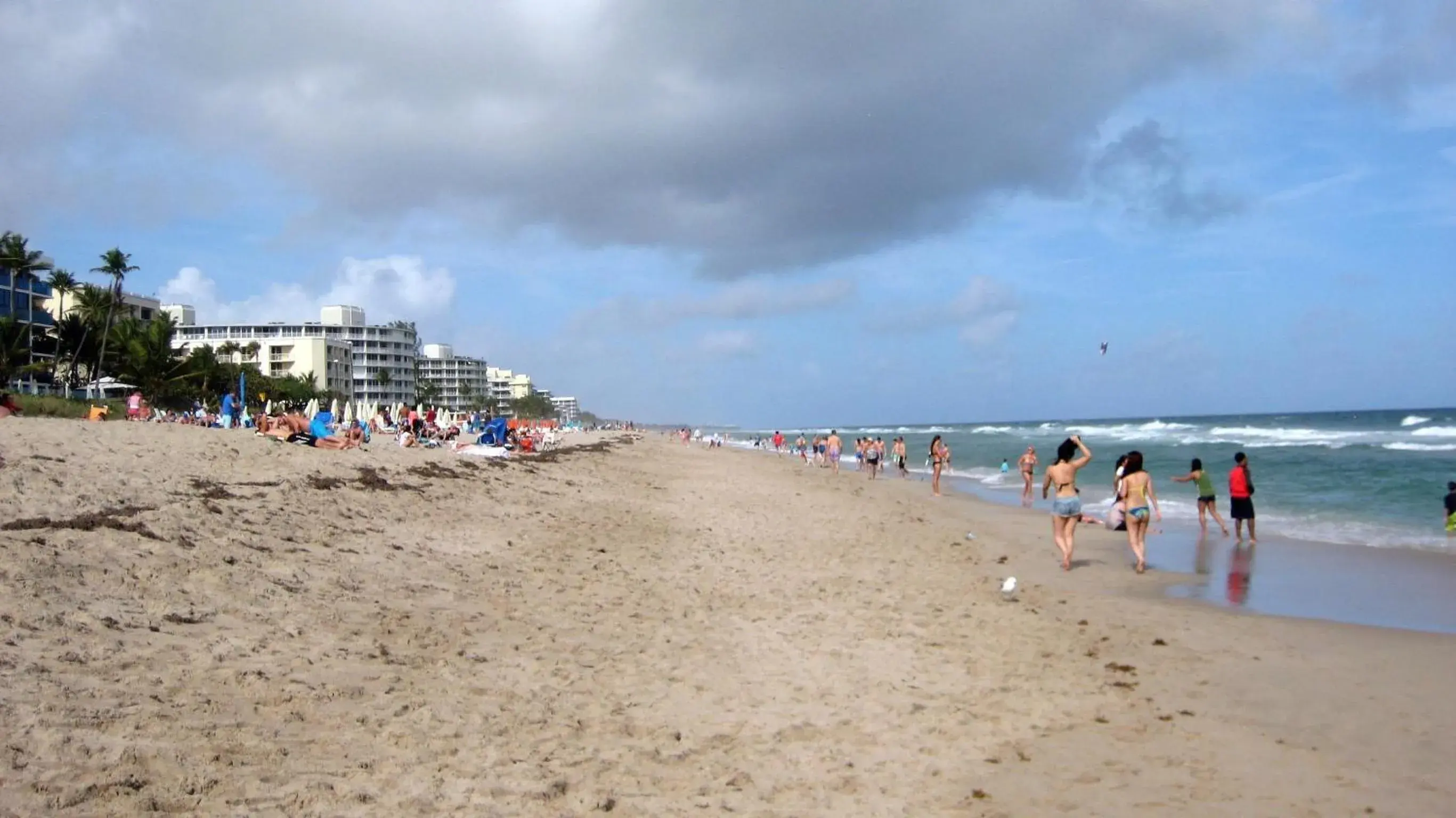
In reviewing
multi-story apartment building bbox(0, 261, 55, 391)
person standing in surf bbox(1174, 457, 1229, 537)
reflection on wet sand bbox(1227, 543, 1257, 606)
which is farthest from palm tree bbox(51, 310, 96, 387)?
reflection on wet sand bbox(1227, 543, 1257, 606)

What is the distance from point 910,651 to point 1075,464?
5174mm

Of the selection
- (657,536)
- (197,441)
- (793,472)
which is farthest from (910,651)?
(793,472)

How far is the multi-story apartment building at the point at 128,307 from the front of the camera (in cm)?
6600

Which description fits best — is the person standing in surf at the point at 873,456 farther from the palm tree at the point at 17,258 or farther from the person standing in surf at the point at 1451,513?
the palm tree at the point at 17,258

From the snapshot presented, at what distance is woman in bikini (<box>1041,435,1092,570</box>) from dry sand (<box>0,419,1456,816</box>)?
3.57ft

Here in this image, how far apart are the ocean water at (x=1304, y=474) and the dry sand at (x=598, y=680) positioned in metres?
9.54

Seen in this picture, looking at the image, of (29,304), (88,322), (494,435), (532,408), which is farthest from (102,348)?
(532,408)

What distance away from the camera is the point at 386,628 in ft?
21.0

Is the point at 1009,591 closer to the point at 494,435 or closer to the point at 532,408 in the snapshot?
the point at 494,435

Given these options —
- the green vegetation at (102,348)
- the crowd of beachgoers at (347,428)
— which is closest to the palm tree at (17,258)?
the green vegetation at (102,348)

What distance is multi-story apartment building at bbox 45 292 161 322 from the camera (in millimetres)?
66000

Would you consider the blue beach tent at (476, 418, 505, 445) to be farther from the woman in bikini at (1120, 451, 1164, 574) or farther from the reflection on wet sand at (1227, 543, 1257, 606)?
the reflection on wet sand at (1227, 543, 1257, 606)

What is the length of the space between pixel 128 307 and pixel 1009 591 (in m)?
87.4

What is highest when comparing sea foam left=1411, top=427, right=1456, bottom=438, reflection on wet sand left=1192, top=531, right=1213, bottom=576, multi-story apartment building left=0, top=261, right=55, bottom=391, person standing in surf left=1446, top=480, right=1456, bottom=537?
multi-story apartment building left=0, top=261, right=55, bottom=391
